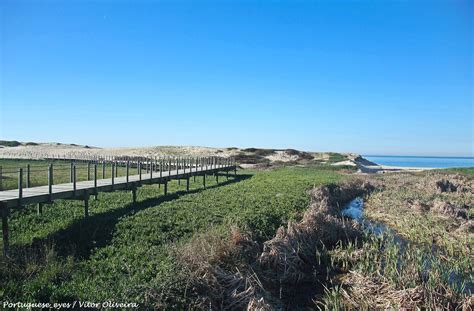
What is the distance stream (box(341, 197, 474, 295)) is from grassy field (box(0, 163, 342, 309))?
103 inches

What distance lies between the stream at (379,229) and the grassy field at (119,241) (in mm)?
2621

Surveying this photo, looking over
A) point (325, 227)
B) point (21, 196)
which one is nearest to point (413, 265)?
point (325, 227)

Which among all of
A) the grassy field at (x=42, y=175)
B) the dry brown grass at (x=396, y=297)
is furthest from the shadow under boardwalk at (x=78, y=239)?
the dry brown grass at (x=396, y=297)

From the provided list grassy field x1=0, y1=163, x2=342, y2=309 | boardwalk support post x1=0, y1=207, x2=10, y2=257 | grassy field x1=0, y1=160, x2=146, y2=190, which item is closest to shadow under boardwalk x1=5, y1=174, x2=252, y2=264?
grassy field x1=0, y1=163, x2=342, y2=309

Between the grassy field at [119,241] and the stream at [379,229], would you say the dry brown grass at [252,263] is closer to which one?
the grassy field at [119,241]

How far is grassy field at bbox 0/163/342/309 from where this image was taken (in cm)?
696

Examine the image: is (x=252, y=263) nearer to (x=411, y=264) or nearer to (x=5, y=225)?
(x=411, y=264)

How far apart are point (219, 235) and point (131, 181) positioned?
8.90 metres

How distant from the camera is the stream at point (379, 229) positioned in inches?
349

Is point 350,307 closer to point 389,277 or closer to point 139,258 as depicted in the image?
point 389,277

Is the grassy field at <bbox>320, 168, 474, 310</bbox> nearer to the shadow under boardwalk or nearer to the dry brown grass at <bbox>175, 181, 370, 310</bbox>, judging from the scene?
the dry brown grass at <bbox>175, 181, 370, 310</bbox>

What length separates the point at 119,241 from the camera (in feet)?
34.1

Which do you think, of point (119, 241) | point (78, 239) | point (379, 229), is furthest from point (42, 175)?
point (379, 229)

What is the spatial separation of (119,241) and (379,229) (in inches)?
403
